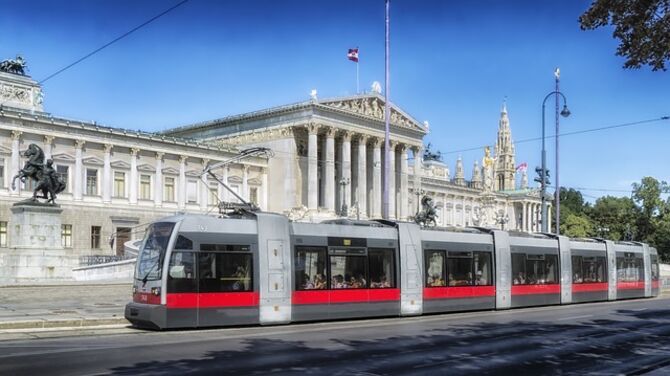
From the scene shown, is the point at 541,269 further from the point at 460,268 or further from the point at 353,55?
the point at 353,55

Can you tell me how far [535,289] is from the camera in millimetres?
31328

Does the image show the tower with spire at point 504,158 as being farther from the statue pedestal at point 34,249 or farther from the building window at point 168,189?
the statue pedestal at point 34,249

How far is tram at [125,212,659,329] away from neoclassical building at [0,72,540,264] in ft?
109

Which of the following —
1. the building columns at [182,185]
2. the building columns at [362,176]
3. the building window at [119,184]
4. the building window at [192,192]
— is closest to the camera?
the building window at [119,184]

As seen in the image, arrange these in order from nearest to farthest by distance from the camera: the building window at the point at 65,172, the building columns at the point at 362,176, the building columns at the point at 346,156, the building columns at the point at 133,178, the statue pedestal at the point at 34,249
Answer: the statue pedestal at the point at 34,249 → the building window at the point at 65,172 → the building columns at the point at 133,178 → the building columns at the point at 346,156 → the building columns at the point at 362,176

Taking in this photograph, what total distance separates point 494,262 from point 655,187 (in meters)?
82.3

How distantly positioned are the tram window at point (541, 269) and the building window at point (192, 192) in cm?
4937

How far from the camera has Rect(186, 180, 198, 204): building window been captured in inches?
2958

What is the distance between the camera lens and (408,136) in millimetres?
95562

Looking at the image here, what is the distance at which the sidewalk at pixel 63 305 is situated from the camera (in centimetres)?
1902

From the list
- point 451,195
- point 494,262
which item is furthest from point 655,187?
point 494,262

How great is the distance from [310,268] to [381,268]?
125 inches

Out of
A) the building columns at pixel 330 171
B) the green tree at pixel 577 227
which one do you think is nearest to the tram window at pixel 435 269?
the building columns at pixel 330 171

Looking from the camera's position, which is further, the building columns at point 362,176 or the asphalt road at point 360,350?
the building columns at point 362,176
